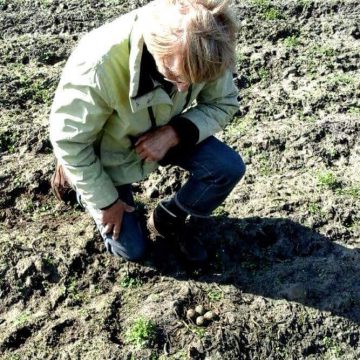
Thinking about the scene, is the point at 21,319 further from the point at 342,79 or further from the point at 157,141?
the point at 342,79

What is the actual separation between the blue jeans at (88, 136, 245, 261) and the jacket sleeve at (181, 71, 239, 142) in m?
0.10

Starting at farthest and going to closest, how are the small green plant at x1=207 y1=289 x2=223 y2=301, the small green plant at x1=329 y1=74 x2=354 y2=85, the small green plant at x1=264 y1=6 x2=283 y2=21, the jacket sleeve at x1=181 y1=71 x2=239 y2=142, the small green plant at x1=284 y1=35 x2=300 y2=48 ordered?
1. the small green plant at x1=264 y1=6 x2=283 y2=21
2. the small green plant at x1=284 y1=35 x2=300 y2=48
3. the small green plant at x1=329 y1=74 x2=354 y2=85
4. the small green plant at x1=207 y1=289 x2=223 y2=301
5. the jacket sleeve at x1=181 y1=71 x2=239 y2=142

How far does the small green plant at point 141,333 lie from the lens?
311cm

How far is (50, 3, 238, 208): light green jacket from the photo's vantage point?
108 inches

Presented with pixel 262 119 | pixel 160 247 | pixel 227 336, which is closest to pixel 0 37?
pixel 262 119

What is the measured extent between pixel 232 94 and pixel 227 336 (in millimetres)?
1211

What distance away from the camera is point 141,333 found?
3.13m

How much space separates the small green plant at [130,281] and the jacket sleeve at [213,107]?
31.9 inches

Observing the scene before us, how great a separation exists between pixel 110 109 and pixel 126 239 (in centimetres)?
78

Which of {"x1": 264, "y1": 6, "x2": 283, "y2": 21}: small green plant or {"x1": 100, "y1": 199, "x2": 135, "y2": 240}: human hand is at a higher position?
{"x1": 100, "y1": 199, "x2": 135, "y2": 240}: human hand

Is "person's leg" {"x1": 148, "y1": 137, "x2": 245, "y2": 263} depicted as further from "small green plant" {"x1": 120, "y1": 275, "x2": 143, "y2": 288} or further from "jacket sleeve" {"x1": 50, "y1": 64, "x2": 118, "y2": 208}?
"jacket sleeve" {"x1": 50, "y1": 64, "x2": 118, "y2": 208}

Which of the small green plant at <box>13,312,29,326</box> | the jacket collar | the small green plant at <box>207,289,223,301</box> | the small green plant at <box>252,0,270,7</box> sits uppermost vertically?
the jacket collar

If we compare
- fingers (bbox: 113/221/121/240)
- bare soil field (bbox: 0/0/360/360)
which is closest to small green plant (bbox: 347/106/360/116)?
bare soil field (bbox: 0/0/360/360)

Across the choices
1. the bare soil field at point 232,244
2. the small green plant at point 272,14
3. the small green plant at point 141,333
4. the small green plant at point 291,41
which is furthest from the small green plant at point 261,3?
the small green plant at point 141,333
